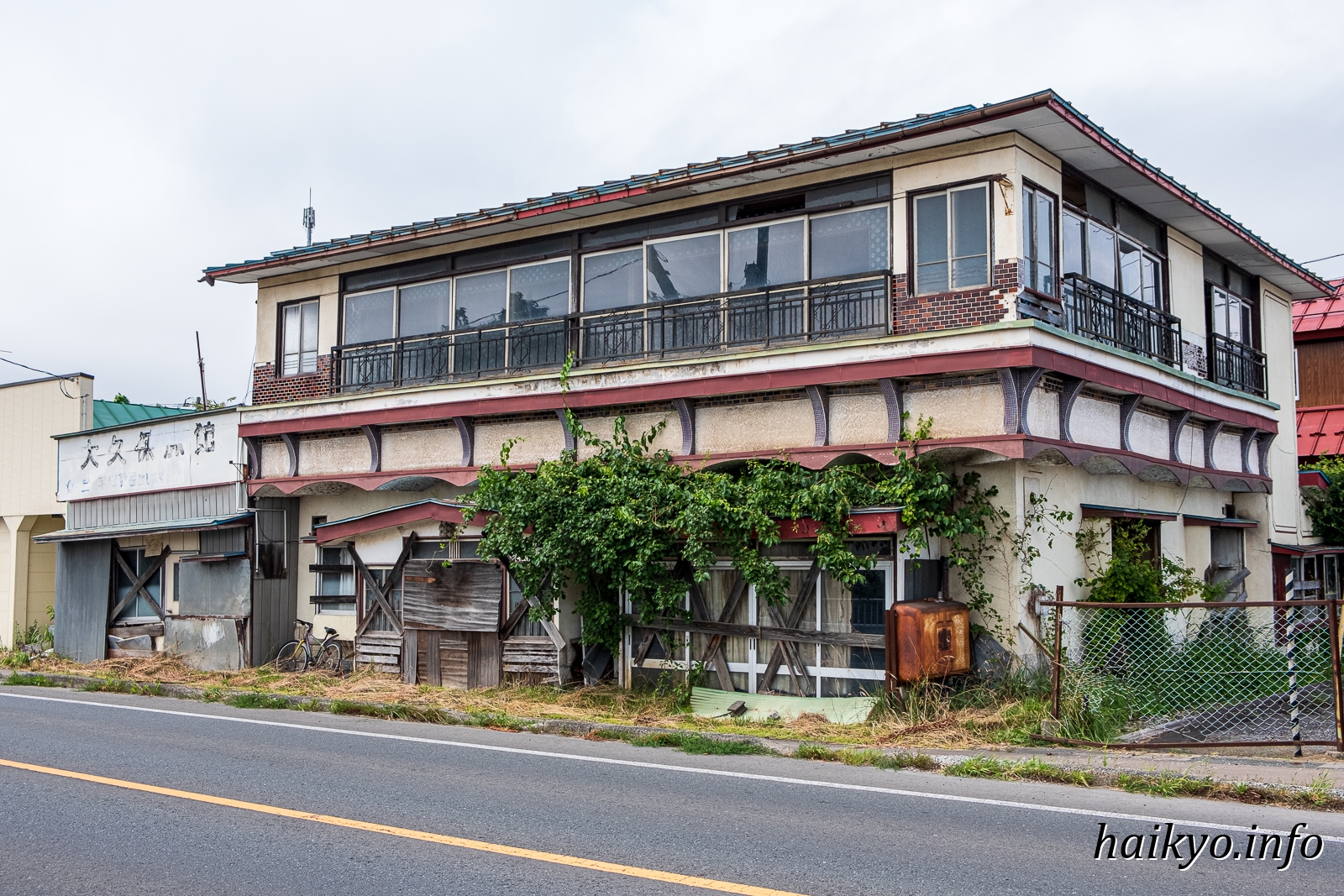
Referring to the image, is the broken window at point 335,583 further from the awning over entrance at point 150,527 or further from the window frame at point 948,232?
the window frame at point 948,232

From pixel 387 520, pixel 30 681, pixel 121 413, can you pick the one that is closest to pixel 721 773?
pixel 387 520

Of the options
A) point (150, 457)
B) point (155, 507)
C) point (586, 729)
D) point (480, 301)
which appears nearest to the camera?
point (586, 729)

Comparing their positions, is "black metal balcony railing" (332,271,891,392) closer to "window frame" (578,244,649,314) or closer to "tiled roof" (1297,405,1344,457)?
"window frame" (578,244,649,314)

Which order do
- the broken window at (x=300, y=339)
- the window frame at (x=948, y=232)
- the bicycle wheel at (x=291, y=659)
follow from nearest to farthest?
the window frame at (x=948, y=232) → the bicycle wheel at (x=291, y=659) → the broken window at (x=300, y=339)

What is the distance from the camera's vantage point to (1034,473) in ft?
44.2

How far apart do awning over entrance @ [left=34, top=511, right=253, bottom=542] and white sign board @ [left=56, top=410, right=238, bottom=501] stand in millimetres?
681

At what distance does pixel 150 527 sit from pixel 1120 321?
53.8ft

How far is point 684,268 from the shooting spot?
1595cm

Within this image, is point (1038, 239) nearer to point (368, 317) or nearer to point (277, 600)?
point (368, 317)

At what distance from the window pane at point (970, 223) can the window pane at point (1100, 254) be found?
2.41m

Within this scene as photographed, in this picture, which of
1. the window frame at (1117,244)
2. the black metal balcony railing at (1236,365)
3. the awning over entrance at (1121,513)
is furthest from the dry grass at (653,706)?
the black metal balcony railing at (1236,365)

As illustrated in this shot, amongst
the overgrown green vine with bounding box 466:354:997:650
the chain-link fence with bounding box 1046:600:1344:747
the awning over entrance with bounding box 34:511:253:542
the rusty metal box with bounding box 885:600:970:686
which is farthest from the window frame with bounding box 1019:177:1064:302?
the awning over entrance with bounding box 34:511:253:542

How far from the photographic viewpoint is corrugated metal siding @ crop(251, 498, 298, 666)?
18719 mm

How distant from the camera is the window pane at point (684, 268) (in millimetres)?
15695
